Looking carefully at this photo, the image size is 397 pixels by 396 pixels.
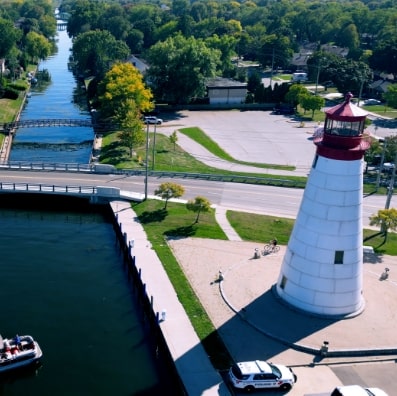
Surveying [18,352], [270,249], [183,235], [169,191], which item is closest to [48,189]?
[169,191]

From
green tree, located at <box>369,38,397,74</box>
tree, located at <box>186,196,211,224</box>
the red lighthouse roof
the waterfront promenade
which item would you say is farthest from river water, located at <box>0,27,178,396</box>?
green tree, located at <box>369,38,397,74</box>

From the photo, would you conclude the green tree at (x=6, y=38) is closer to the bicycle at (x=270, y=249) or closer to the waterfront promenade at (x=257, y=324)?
the waterfront promenade at (x=257, y=324)

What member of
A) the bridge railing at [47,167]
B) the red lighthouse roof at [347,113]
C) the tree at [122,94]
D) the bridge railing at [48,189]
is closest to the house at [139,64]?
the tree at [122,94]

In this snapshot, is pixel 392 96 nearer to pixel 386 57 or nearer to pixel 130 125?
pixel 386 57

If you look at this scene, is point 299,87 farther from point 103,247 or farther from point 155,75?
point 103,247

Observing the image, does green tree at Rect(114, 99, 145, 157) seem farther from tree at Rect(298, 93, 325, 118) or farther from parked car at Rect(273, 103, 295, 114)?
parked car at Rect(273, 103, 295, 114)

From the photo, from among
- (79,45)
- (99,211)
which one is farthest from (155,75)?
(99,211)
